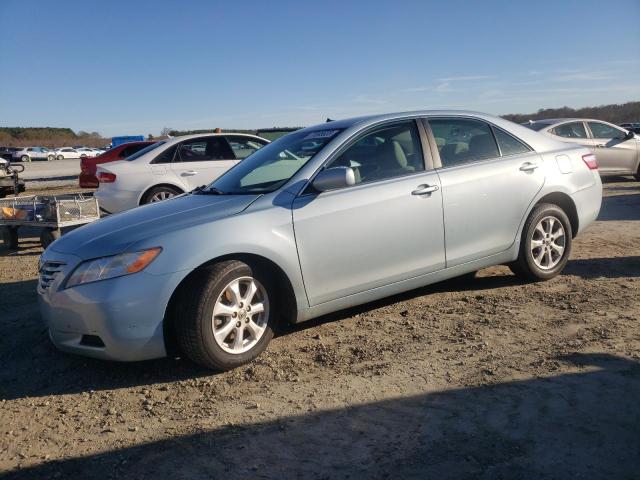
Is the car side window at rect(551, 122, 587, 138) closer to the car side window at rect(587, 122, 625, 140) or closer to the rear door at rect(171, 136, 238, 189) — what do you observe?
the car side window at rect(587, 122, 625, 140)

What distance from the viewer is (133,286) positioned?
11.8ft

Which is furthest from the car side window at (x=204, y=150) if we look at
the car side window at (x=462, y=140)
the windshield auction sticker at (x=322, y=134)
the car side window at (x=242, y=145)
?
the car side window at (x=462, y=140)

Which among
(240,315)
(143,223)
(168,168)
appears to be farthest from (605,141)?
(143,223)

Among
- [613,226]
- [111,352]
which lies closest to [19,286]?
[111,352]

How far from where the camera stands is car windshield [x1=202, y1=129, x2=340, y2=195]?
4.47m

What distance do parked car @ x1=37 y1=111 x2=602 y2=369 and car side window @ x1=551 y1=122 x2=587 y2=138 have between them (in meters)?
8.22

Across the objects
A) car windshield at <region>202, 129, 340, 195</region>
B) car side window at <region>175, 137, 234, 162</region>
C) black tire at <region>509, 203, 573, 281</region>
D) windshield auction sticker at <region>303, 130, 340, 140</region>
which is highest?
car side window at <region>175, 137, 234, 162</region>

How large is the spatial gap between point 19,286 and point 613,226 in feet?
Answer: 25.5

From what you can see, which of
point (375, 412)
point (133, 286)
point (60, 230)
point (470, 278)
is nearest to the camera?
point (375, 412)

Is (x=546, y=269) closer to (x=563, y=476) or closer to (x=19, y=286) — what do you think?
(x=563, y=476)

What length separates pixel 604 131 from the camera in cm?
1383

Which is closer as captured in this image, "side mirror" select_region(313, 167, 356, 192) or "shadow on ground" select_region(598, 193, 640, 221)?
"side mirror" select_region(313, 167, 356, 192)

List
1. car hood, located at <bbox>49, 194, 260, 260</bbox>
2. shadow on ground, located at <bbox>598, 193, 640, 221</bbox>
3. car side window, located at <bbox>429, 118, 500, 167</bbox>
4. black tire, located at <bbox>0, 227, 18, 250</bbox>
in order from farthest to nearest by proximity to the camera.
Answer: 1. shadow on ground, located at <bbox>598, 193, 640, 221</bbox>
2. black tire, located at <bbox>0, 227, 18, 250</bbox>
3. car side window, located at <bbox>429, 118, 500, 167</bbox>
4. car hood, located at <bbox>49, 194, 260, 260</bbox>

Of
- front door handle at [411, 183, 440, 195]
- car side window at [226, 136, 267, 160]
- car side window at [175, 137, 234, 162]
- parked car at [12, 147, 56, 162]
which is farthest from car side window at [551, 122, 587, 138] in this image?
parked car at [12, 147, 56, 162]
